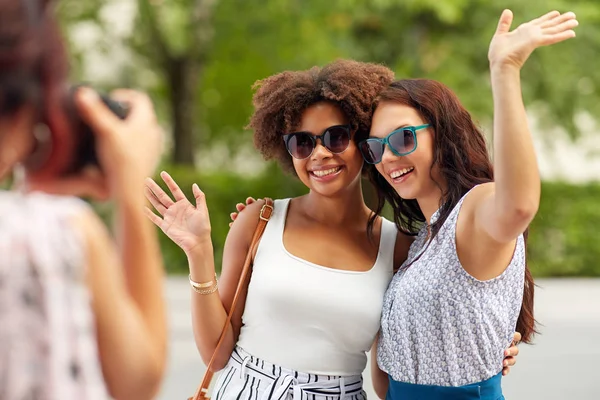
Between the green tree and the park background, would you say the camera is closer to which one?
the park background

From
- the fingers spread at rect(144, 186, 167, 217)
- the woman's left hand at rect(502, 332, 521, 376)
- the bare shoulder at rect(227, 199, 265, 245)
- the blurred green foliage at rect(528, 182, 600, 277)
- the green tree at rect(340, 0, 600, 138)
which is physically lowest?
the blurred green foliage at rect(528, 182, 600, 277)

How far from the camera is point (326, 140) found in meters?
2.70

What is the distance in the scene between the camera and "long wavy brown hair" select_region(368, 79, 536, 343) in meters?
2.47

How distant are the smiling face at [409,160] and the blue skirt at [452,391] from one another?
2.06 ft

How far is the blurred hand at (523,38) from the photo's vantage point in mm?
1935

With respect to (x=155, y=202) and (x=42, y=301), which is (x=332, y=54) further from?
(x=42, y=301)

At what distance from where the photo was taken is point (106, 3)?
12922mm

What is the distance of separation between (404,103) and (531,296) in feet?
2.65

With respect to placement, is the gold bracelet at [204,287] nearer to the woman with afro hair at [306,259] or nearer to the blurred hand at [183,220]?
the woman with afro hair at [306,259]

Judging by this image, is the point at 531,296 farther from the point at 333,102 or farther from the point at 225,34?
the point at 225,34

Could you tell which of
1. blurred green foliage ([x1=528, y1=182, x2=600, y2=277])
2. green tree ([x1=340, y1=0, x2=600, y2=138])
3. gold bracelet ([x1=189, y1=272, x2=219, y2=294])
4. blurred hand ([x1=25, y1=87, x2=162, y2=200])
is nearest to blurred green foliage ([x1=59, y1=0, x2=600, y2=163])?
green tree ([x1=340, y1=0, x2=600, y2=138])

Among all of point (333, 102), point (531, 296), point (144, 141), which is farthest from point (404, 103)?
point (144, 141)

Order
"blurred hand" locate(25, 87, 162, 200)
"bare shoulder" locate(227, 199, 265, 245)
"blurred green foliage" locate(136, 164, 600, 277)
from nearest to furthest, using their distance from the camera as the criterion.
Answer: "blurred hand" locate(25, 87, 162, 200)
"bare shoulder" locate(227, 199, 265, 245)
"blurred green foliage" locate(136, 164, 600, 277)

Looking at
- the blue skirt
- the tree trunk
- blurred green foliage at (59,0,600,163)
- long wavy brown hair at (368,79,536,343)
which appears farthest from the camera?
the tree trunk
